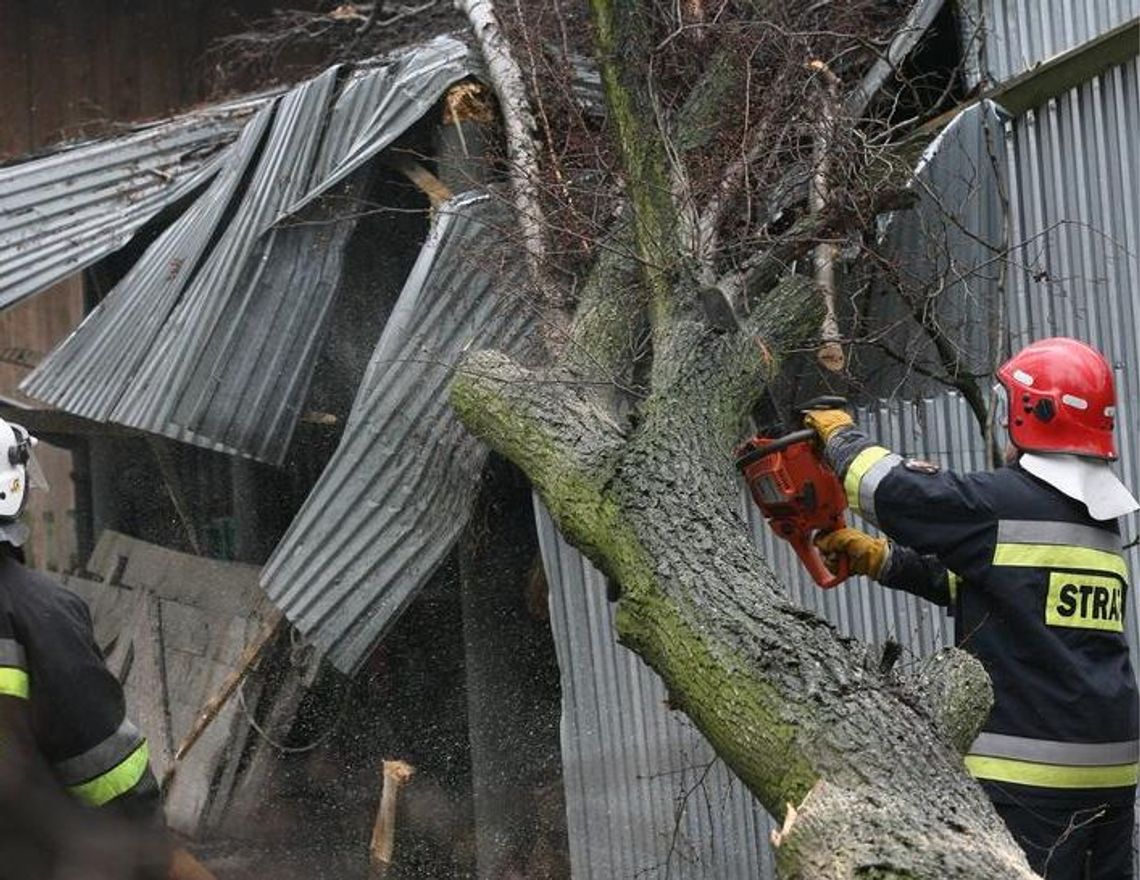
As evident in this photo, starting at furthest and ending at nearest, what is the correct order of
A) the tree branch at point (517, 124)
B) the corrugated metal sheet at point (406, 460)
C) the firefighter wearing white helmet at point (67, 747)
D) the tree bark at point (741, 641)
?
the corrugated metal sheet at point (406, 460), the tree branch at point (517, 124), the firefighter wearing white helmet at point (67, 747), the tree bark at point (741, 641)

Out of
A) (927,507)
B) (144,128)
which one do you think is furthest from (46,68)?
(927,507)

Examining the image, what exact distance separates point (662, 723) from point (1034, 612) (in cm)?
196

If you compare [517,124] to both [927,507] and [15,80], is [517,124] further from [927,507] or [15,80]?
[15,80]

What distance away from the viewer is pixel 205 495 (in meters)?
8.39

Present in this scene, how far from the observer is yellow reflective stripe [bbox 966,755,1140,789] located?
4.07 m

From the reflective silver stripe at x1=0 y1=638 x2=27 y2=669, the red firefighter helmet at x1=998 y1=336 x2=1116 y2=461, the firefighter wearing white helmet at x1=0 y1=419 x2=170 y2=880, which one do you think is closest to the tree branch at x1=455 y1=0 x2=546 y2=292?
the red firefighter helmet at x1=998 y1=336 x2=1116 y2=461

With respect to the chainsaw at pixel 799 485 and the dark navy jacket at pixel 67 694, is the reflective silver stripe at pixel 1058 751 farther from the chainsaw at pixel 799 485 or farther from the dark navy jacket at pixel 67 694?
the dark navy jacket at pixel 67 694

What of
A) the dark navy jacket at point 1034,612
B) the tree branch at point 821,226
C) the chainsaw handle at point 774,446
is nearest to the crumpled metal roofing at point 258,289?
the tree branch at point 821,226

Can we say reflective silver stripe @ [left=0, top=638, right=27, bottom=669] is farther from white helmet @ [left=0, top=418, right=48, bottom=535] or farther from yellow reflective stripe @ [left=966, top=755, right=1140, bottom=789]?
yellow reflective stripe @ [left=966, top=755, right=1140, bottom=789]

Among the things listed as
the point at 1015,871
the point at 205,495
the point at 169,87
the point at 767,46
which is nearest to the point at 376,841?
the point at 205,495

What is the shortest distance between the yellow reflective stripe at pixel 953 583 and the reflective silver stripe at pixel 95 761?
2027mm

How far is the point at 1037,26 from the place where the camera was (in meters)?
5.46

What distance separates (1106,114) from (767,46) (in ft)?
4.49

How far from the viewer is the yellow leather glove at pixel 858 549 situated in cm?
450
